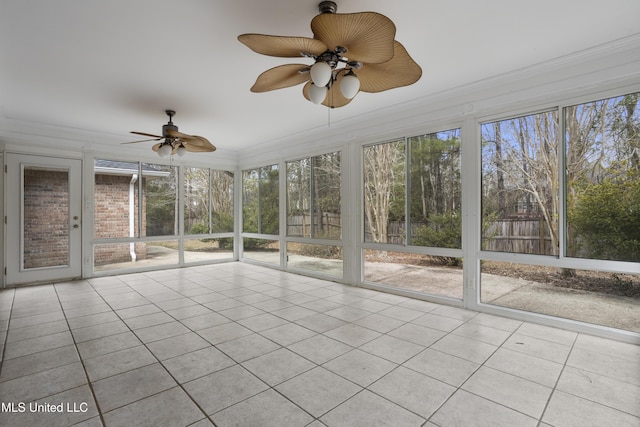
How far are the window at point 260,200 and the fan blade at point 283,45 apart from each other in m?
4.74

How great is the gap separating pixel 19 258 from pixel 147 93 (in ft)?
12.2

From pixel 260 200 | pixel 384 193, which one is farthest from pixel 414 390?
pixel 260 200

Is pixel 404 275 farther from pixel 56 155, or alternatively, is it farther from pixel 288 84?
pixel 56 155

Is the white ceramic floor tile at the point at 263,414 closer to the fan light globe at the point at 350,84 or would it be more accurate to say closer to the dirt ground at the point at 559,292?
the fan light globe at the point at 350,84

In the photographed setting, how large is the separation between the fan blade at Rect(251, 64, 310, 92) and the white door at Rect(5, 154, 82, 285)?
4.87m

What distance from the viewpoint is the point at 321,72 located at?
2.06m

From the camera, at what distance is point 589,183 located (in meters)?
3.15

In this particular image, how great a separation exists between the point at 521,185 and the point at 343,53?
275 cm

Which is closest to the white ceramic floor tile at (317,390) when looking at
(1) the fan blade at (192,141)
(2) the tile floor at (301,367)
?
(2) the tile floor at (301,367)

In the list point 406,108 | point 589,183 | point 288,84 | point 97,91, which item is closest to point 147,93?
point 97,91

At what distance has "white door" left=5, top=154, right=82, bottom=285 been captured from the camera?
502 cm

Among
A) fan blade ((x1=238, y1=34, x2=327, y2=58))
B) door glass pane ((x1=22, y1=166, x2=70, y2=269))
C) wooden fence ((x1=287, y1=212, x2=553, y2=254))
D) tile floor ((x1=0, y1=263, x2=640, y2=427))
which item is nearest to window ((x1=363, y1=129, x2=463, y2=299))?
wooden fence ((x1=287, y1=212, x2=553, y2=254))

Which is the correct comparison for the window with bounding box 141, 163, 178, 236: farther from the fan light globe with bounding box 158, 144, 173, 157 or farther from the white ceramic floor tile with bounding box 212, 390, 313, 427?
the white ceramic floor tile with bounding box 212, 390, 313, 427

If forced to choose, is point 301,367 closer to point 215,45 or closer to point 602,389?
point 602,389
